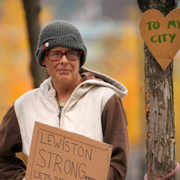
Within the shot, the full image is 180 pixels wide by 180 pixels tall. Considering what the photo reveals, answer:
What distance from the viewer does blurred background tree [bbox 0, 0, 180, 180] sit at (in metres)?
5.43

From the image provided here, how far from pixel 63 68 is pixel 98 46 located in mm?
3666

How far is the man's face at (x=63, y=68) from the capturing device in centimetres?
220

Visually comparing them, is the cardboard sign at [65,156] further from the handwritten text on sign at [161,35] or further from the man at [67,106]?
the handwritten text on sign at [161,35]

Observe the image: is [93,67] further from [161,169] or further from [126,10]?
[161,169]

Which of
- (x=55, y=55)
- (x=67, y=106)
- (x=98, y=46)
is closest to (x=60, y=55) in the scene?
(x=55, y=55)

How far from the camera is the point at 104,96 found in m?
2.19

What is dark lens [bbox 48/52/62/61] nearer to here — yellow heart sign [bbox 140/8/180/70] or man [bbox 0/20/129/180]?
man [bbox 0/20/129/180]

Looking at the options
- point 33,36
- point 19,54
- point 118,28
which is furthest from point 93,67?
point 33,36

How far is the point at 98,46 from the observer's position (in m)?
5.81

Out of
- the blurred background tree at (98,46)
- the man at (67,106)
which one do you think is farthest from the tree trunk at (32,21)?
the man at (67,106)

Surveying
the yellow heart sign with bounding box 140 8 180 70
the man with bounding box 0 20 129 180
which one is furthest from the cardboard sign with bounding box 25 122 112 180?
the yellow heart sign with bounding box 140 8 180 70

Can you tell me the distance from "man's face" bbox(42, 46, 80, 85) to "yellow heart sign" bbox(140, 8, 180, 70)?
1.66 feet

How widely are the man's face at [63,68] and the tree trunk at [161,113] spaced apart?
51 cm

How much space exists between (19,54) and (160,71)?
3.66 metres
